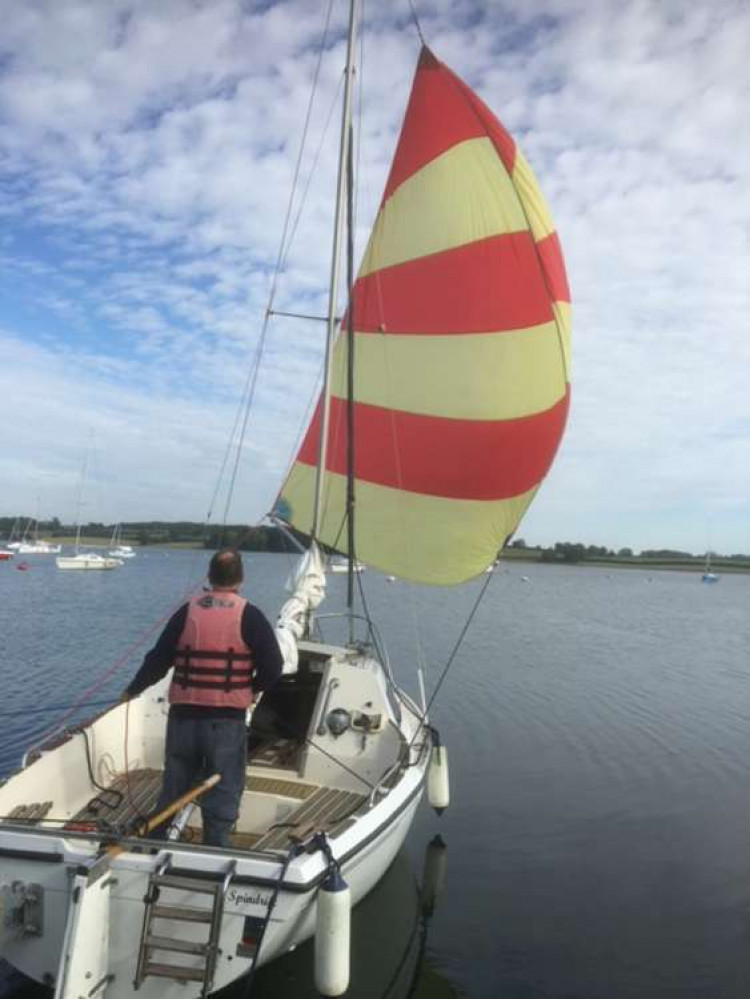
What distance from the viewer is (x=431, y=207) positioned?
9031mm

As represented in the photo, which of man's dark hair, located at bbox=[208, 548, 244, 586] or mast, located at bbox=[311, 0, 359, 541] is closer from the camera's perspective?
man's dark hair, located at bbox=[208, 548, 244, 586]

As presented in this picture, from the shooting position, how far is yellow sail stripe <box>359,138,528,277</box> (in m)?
8.51

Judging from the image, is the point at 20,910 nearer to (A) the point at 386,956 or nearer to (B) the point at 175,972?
(B) the point at 175,972

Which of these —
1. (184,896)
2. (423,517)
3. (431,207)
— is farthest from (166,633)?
(431,207)

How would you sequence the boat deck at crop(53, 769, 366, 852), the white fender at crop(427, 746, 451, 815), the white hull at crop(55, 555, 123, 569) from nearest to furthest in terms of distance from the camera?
the boat deck at crop(53, 769, 366, 852)
the white fender at crop(427, 746, 451, 815)
the white hull at crop(55, 555, 123, 569)

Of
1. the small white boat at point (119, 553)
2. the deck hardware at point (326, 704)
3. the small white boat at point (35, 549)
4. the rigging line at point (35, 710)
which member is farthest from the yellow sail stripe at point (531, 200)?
the small white boat at point (35, 549)

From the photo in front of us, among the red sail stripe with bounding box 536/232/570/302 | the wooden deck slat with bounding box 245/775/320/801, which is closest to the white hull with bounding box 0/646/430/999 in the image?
the wooden deck slat with bounding box 245/775/320/801

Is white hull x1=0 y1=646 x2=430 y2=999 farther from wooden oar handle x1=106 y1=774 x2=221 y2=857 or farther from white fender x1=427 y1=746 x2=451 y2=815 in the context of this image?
white fender x1=427 y1=746 x2=451 y2=815

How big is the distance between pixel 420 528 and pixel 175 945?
5.67 m

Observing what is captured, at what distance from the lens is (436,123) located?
29.7ft

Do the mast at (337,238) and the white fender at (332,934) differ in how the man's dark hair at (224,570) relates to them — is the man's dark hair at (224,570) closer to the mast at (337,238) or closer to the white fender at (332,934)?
the white fender at (332,934)

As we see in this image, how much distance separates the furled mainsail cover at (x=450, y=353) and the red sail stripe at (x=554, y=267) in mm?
24

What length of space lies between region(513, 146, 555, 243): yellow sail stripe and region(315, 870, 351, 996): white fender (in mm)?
6675

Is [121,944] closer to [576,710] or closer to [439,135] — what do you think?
[439,135]
